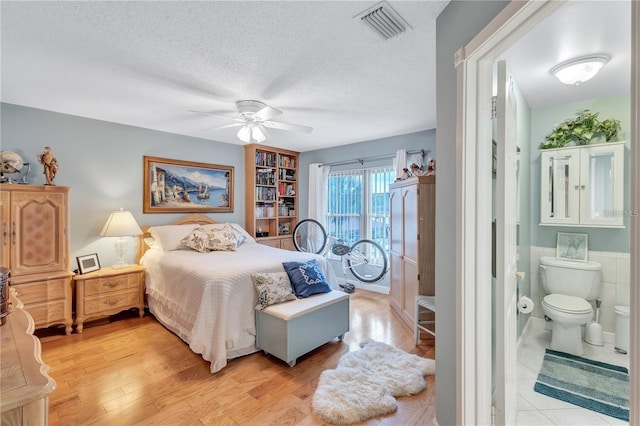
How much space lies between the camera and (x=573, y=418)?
185cm

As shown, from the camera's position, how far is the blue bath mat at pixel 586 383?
77.2 inches

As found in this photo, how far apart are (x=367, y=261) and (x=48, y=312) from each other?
13.1 ft

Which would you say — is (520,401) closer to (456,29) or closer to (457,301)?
(457,301)

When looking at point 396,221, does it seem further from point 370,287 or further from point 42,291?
point 42,291

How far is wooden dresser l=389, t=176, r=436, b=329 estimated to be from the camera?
10.2ft

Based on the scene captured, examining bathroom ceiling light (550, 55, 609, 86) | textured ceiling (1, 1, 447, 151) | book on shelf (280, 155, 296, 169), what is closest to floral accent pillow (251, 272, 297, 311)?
textured ceiling (1, 1, 447, 151)

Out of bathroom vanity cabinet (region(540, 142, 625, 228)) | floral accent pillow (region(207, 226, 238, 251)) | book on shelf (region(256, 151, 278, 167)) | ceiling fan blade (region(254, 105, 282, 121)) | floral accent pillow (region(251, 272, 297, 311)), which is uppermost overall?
ceiling fan blade (region(254, 105, 282, 121))

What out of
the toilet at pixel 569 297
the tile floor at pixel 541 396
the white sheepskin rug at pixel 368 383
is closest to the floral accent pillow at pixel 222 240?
the white sheepskin rug at pixel 368 383

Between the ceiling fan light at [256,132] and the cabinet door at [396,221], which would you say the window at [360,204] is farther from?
the ceiling fan light at [256,132]

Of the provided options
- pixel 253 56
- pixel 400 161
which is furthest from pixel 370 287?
pixel 253 56

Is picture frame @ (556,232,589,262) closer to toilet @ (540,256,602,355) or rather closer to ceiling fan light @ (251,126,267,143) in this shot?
toilet @ (540,256,602,355)

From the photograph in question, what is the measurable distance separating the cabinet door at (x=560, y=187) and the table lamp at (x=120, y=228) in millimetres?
4465

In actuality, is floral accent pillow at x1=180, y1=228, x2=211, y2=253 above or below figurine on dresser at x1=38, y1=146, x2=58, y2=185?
below

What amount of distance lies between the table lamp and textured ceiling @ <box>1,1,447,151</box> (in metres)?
1.18
